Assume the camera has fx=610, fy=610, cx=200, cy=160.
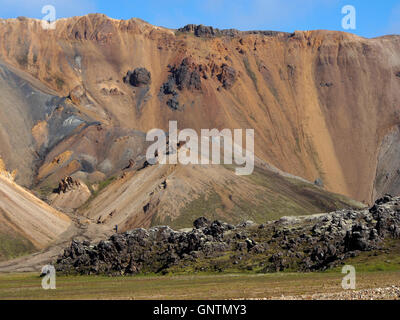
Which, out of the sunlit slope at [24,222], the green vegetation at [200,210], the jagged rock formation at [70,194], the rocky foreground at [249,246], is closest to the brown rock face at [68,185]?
the jagged rock formation at [70,194]

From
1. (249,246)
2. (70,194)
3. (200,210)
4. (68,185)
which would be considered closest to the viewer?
(249,246)

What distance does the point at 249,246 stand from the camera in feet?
276

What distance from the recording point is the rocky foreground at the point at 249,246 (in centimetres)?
7444

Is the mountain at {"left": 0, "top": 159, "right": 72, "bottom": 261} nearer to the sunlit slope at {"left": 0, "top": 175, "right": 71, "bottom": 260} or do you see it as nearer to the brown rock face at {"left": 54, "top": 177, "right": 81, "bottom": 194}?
the sunlit slope at {"left": 0, "top": 175, "right": 71, "bottom": 260}

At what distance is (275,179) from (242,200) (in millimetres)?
28089

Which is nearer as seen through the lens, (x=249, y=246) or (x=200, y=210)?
(x=249, y=246)

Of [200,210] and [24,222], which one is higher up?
[200,210]

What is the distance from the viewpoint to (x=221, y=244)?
8700 cm

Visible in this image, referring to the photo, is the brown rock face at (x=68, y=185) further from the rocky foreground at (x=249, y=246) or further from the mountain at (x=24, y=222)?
the rocky foreground at (x=249, y=246)

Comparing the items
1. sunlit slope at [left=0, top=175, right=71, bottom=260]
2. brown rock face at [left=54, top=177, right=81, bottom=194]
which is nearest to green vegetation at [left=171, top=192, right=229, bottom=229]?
sunlit slope at [left=0, top=175, right=71, bottom=260]

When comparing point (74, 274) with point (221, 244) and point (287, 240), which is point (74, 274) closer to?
point (221, 244)

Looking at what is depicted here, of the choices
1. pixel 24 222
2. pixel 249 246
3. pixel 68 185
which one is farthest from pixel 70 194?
pixel 249 246

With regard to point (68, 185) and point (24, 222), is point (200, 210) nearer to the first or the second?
point (24, 222)

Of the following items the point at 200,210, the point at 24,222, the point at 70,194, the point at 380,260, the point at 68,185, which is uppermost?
the point at 68,185
